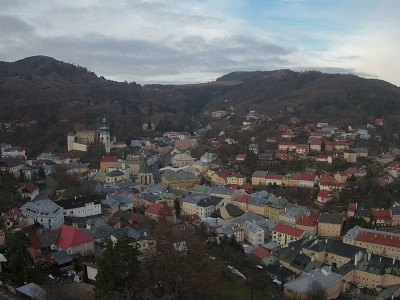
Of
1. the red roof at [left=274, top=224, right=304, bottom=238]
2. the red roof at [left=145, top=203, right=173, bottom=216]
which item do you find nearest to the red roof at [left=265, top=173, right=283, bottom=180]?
the red roof at [left=274, top=224, right=304, bottom=238]

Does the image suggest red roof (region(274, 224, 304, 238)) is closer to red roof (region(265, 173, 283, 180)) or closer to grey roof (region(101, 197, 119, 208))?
red roof (region(265, 173, 283, 180))

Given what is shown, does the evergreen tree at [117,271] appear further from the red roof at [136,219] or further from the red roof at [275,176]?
the red roof at [275,176]

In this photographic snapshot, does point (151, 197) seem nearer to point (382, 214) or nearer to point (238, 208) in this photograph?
point (238, 208)

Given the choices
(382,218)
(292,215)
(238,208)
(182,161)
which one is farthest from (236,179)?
(382,218)

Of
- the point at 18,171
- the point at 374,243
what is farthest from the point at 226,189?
the point at 18,171

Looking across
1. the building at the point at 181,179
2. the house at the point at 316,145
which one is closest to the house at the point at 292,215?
the building at the point at 181,179

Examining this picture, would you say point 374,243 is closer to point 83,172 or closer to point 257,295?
point 257,295
